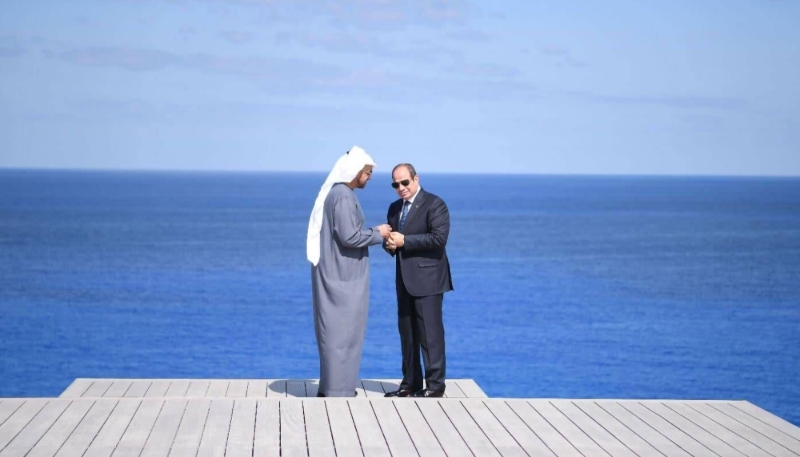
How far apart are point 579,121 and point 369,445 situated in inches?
4866

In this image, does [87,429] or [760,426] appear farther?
[760,426]

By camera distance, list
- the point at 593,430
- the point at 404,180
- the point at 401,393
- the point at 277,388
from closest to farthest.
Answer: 1. the point at 593,430
2. the point at 404,180
3. the point at 401,393
4. the point at 277,388

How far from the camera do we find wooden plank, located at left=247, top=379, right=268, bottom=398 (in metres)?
8.12

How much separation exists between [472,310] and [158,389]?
98.6ft

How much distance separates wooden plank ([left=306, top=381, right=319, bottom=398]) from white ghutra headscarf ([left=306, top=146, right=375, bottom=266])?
2.91 ft

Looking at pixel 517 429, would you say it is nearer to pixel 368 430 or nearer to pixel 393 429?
pixel 393 429

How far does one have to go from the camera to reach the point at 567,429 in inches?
260

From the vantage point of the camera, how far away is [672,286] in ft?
151

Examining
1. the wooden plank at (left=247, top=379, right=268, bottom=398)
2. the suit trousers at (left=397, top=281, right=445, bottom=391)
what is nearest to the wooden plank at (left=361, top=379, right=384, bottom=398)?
the suit trousers at (left=397, top=281, right=445, bottom=391)

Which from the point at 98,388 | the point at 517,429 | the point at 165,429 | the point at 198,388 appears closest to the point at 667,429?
the point at 517,429

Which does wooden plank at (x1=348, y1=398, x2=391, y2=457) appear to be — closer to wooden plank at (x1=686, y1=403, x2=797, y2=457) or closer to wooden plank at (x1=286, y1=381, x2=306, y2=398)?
wooden plank at (x1=286, y1=381, x2=306, y2=398)

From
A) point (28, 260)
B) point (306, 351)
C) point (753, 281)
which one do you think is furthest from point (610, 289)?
point (28, 260)

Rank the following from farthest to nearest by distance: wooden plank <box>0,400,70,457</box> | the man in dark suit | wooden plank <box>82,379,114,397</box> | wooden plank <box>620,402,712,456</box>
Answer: wooden plank <box>82,379,114,397</box>
the man in dark suit
wooden plank <box>620,402,712,456</box>
wooden plank <box>0,400,70,457</box>

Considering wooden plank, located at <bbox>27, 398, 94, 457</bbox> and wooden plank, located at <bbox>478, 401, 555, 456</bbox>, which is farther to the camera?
wooden plank, located at <bbox>478, 401, 555, 456</bbox>
